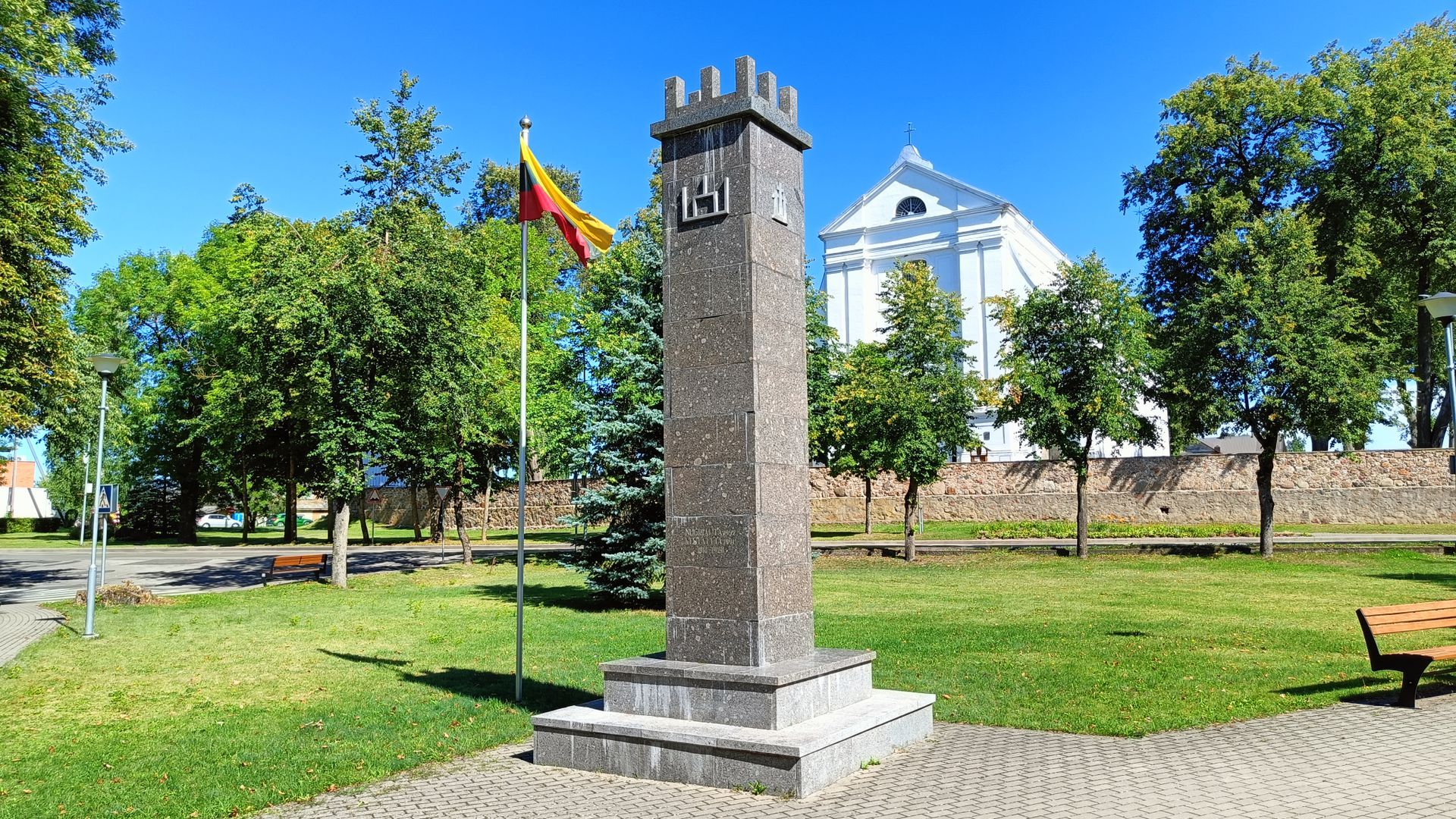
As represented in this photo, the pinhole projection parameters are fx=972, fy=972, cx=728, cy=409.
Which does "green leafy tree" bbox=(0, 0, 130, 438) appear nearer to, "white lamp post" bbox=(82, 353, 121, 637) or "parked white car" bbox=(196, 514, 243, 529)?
"white lamp post" bbox=(82, 353, 121, 637)

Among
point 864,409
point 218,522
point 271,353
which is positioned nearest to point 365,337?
point 271,353

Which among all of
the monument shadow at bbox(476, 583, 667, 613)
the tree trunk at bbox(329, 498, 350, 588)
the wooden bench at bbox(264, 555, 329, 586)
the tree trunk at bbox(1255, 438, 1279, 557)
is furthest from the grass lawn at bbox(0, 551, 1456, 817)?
the wooden bench at bbox(264, 555, 329, 586)

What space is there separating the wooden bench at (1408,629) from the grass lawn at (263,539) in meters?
33.7

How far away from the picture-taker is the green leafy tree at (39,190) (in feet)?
61.2

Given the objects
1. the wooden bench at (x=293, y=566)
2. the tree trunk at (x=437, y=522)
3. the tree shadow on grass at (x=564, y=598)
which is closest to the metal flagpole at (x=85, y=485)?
the wooden bench at (x=293, y=566)

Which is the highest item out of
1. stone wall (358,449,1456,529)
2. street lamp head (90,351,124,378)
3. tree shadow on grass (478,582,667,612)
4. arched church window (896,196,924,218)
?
arched church window (896,196,924,218)

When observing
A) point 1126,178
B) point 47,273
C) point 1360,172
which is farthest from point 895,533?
point 47,273

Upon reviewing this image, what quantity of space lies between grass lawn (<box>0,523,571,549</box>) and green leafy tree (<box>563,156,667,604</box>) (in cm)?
2240

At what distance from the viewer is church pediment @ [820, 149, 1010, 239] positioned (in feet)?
164

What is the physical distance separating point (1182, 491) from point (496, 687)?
3257 centimetres

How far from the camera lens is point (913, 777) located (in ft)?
22.8

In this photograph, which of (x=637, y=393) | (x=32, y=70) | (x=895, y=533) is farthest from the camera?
(x=895, y=533)

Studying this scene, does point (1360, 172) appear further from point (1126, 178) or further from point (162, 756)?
point (162, 756)

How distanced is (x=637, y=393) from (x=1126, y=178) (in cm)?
3061
